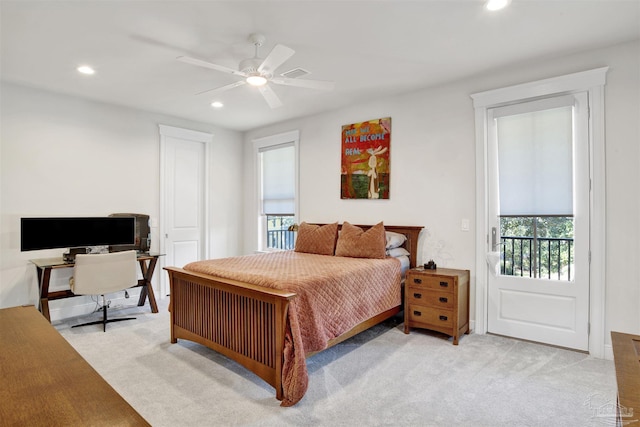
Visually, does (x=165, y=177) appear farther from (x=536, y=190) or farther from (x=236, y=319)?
(x=536, y=190)

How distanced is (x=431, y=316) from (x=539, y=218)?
4.43ft

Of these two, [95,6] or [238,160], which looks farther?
[238,160]

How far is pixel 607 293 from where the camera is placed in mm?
2848

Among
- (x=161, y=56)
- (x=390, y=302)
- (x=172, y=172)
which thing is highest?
(x=161, y=56)

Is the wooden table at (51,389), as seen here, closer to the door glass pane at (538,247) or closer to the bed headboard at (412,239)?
the bed headboard at (412,239)

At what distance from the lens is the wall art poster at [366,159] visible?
13.6ft

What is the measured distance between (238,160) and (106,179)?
6.83ft

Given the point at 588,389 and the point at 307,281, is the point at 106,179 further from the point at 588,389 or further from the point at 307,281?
the point at 588,389

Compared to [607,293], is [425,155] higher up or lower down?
higher up

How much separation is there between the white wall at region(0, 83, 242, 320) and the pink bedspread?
2128 millimetres

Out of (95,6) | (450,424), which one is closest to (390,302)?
(450,424)

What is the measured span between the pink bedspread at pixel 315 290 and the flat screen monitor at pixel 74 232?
168cm

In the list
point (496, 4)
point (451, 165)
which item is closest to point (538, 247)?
point (451, 165)

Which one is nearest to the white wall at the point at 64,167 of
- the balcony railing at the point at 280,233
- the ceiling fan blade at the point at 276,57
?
the balcony railing at the point at 280,233
